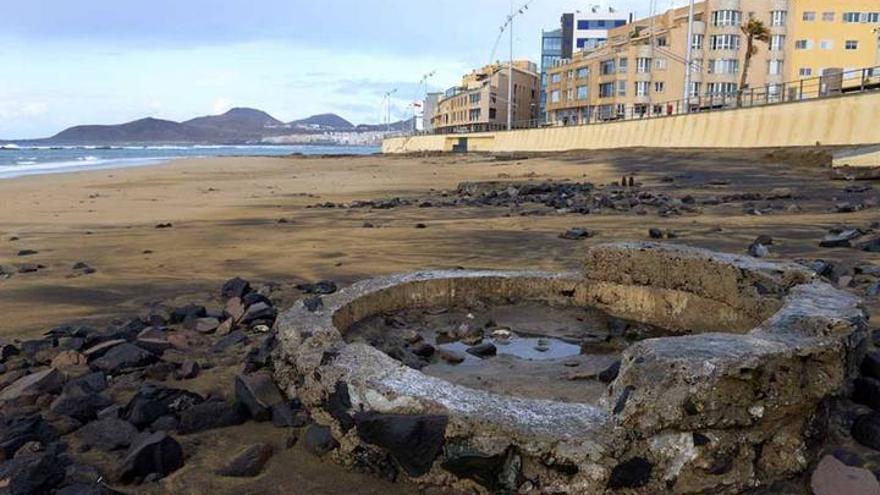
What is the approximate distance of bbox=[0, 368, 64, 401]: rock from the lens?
3965 mm

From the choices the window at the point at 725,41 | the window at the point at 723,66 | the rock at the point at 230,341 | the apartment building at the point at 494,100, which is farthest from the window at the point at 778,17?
the rock at the point at 230,341

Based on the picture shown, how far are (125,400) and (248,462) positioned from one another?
1244 millimetres

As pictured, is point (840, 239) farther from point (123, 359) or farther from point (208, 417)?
point (123, 359)

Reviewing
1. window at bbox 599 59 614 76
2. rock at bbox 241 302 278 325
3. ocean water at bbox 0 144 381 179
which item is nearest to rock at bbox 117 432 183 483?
rock at bbox 241 302 278 325

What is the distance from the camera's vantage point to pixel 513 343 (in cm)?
525

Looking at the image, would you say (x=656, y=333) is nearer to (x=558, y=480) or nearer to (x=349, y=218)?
(x=558, y=480)

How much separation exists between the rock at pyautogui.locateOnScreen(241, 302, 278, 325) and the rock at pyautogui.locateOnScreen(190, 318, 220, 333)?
Result: 218 millimetres

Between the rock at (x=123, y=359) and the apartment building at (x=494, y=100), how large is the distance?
89.0 meters

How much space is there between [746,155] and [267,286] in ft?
73.4

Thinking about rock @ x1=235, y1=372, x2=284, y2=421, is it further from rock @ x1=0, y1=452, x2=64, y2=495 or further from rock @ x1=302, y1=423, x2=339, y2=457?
rock @ x1=0, y1=452, x2=64, y2=495

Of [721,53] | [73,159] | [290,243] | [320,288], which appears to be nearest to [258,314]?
[320,288]

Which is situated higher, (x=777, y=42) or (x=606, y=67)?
(x=777, y=42)

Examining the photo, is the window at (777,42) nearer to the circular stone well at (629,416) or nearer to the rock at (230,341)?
the circular stone well at (629,416)

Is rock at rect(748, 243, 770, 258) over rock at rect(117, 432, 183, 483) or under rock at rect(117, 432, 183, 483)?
over
